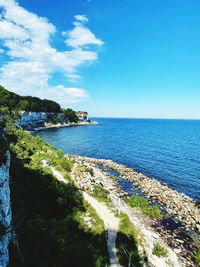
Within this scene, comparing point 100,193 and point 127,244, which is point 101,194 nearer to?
point 100,193

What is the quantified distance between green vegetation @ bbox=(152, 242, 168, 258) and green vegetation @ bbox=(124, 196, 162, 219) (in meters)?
5.61

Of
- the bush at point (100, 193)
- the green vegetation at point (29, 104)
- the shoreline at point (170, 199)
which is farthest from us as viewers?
the green vegetation at point (29, 104)

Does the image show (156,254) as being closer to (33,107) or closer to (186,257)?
(186,257)

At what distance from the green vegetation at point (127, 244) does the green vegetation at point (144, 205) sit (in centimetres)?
510

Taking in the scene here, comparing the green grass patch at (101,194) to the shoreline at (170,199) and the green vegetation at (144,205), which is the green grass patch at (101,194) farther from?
the shoreline at (170,199)

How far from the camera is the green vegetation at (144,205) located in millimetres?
19141

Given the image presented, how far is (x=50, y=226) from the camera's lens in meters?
11.4

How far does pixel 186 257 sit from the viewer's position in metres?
13.4

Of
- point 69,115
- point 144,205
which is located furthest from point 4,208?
point 69,115

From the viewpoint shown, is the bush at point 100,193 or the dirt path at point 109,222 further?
the bush at point 100,193

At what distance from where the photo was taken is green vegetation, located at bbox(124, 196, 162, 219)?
1914 centimetres

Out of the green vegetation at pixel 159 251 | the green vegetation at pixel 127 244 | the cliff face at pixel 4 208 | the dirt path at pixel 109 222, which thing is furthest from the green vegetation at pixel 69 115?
the cliff face at pixel 4 208

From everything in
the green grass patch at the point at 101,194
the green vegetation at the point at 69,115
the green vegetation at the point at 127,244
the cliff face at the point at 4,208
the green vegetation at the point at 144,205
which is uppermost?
the green vegetation at the point at 69,115

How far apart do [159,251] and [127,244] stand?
331 cm
